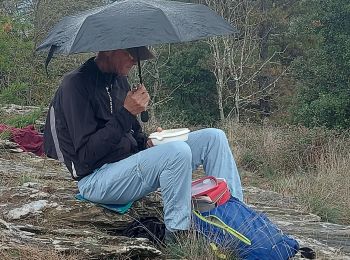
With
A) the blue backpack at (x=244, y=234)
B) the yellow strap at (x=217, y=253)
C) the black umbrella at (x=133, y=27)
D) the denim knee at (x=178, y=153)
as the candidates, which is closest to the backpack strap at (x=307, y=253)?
the blue backpack at (x=244, y=234)

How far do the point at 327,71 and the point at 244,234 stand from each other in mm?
17577

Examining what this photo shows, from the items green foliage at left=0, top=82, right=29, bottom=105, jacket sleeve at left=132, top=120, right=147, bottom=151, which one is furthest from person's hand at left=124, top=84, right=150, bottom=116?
green foliage at left=0, top=82, right=29, bottom=105

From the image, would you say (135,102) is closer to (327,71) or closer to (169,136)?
(169,136)

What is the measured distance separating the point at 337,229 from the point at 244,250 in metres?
1.72

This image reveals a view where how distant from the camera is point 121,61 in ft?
12.7

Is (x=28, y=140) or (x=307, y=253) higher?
(x=307, y=253)

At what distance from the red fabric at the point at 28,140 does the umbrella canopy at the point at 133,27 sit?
2.94 m

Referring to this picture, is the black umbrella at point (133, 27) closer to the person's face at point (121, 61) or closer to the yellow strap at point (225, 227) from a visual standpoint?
the person's face at point (121, 61)

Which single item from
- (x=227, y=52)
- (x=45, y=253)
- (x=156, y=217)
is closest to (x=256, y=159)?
(x=156, y=217)

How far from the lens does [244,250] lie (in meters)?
3.44

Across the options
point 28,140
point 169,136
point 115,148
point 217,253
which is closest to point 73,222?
point 115,148

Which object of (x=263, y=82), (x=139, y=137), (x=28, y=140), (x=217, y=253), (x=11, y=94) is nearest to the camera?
(x=217, y=253)

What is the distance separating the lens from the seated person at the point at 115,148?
3.52m

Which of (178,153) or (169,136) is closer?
(178,153)
